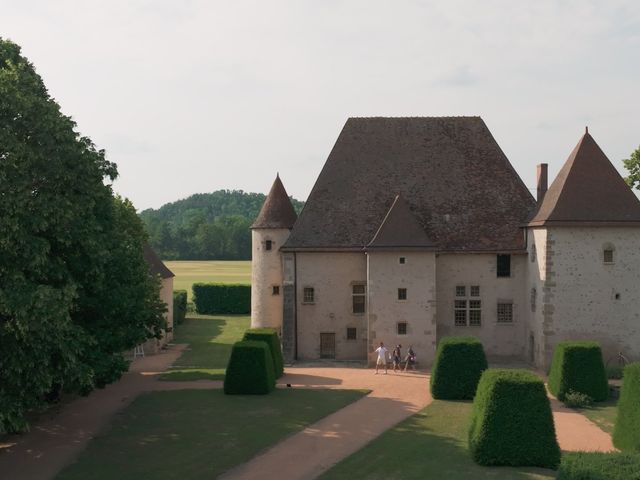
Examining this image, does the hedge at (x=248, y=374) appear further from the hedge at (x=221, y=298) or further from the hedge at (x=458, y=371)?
the hedge at (x=221, y=298)

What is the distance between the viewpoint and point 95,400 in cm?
2464

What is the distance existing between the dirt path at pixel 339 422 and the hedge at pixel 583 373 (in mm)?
5154

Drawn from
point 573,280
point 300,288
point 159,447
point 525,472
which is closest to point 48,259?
point 159,447

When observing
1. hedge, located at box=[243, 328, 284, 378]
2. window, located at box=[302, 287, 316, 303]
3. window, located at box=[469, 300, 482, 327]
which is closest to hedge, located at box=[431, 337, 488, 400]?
hedge, located at box=[243, 328, 284, 378]

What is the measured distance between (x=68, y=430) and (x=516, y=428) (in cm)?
1396

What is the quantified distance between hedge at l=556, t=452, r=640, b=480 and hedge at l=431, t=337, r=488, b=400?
12.0 meters

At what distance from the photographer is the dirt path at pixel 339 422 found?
1641 cm

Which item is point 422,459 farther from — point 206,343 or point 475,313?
point 206,343

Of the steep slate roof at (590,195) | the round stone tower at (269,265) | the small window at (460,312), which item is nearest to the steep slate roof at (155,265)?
the round stone tower at (269,265)

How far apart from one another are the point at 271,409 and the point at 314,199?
46.0 ft

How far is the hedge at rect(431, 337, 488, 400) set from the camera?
24.2 m

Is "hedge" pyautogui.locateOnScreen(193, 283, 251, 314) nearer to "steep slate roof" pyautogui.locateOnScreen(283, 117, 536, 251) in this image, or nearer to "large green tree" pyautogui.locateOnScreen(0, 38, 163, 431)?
"steep slate roof" pyautogui.locateOnScreen(283, 117, 536, 251)

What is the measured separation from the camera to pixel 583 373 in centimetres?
2353

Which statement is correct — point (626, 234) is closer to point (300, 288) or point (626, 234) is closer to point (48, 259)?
point (300, 288)
